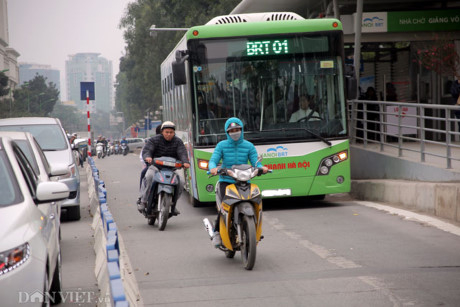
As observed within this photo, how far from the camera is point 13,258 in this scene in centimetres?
512

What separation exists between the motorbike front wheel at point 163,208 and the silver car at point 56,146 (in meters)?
2.06

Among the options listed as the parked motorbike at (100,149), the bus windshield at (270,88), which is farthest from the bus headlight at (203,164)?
the parked motorbike at (100,149)

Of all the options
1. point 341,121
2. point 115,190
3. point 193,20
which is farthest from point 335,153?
point 193,20

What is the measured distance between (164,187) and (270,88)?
2829 mm

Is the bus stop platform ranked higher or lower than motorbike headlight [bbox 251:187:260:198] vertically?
lower

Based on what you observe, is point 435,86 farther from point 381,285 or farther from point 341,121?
point 381,285

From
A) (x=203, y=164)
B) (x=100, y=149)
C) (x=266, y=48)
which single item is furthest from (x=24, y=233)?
(x=100, y=149)

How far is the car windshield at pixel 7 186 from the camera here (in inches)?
233

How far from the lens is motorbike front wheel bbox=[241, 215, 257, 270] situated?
27.5 feet

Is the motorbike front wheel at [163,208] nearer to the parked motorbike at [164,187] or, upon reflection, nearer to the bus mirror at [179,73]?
the parked motorbike at [164,187]

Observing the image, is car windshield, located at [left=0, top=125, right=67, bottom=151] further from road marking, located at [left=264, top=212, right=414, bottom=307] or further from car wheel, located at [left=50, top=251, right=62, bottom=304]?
car wheel, located at [left=50, top=251, right=62, bottom=304]

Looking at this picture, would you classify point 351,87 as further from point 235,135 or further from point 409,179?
point 235,135

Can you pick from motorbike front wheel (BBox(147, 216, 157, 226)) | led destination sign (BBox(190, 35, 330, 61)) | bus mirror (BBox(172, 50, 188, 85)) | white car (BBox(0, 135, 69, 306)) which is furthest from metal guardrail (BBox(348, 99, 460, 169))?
→ white car (BBox(0, 135, 69, 306))

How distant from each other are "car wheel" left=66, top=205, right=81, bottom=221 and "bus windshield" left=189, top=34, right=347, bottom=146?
99.0 inches
